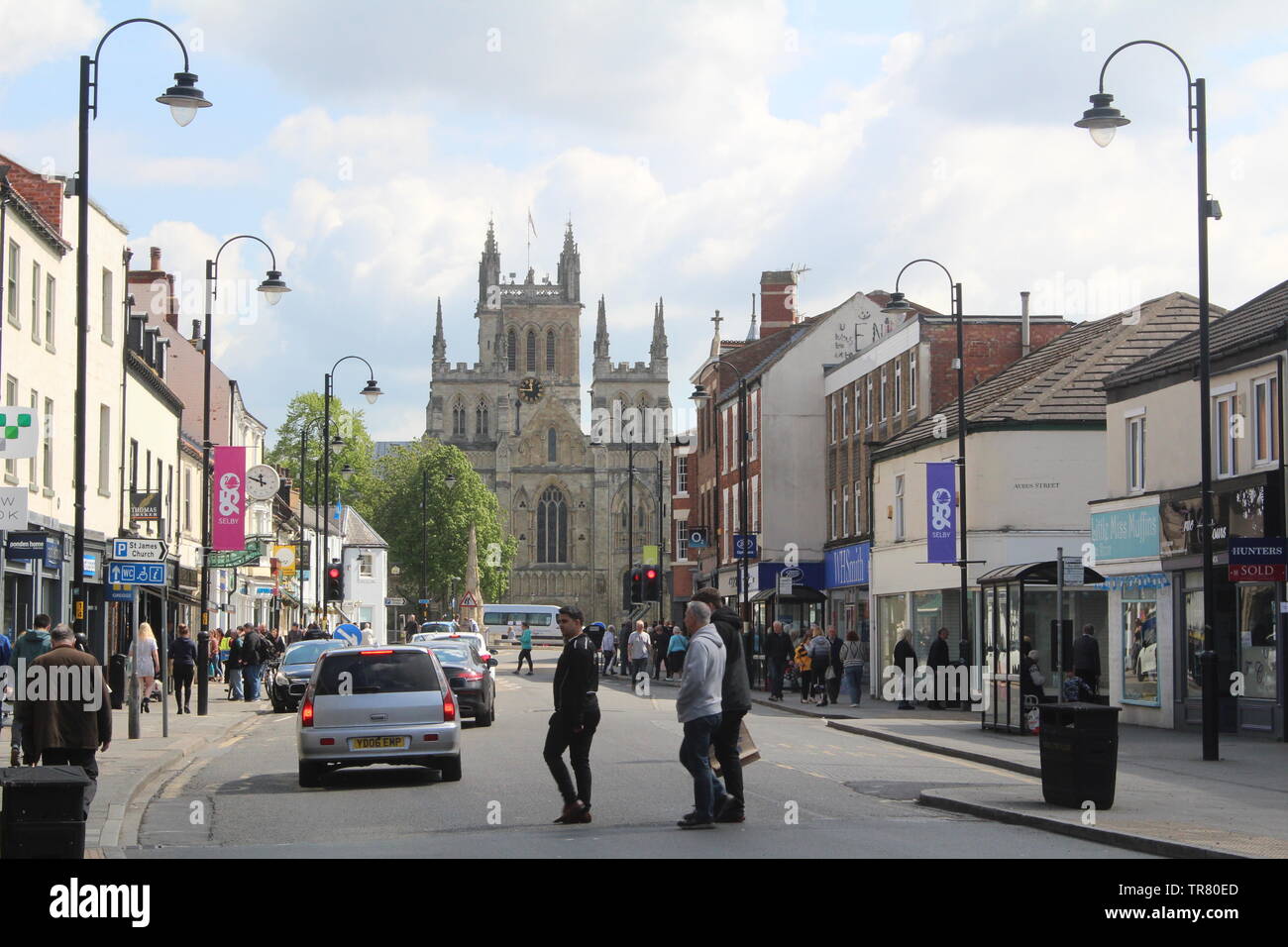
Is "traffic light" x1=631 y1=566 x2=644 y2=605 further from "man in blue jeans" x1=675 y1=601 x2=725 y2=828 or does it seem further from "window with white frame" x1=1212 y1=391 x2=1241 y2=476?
"man in blue jeans" x1=675 y1=601 x2=725 y2=828

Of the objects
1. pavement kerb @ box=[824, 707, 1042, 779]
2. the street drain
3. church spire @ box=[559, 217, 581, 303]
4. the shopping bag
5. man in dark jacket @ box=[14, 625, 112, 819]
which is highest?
church spire @ box=[559, 217, 581, 303]

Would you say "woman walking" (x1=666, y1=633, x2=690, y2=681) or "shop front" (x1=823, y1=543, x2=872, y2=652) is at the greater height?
"shop front" (x1=823, y1=543, x2=872, y2=652)

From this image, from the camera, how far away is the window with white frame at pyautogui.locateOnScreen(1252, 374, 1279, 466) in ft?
86.7

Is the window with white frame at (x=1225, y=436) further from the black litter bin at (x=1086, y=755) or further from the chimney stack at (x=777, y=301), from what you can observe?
the chimney stack at (x=777, y=301)

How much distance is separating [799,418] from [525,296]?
105260 millimetres

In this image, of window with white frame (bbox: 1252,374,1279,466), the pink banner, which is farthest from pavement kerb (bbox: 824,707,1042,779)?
the pink banner

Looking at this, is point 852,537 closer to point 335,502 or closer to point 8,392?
point 8,392

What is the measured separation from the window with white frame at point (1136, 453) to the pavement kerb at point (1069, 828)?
15.7 metres

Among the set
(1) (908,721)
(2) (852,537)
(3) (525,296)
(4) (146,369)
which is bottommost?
(1) (908,721)

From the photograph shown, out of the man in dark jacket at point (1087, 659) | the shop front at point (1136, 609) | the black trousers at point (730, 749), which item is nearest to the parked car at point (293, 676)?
the man in dark jacket at point (1087, 659)

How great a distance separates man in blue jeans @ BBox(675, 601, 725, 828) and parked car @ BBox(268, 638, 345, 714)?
21.4m

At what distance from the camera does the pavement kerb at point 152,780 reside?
13.7 m
